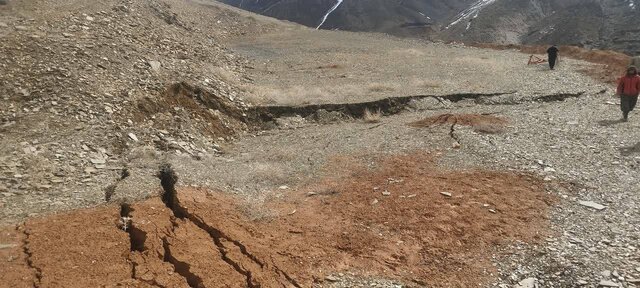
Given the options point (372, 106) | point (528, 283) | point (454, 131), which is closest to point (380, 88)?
point (372, 106)

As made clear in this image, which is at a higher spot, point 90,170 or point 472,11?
point 472,11

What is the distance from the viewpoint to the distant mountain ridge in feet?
205

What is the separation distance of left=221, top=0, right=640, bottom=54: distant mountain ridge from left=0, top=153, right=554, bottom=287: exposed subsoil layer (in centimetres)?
5489

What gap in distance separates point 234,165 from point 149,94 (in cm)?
391

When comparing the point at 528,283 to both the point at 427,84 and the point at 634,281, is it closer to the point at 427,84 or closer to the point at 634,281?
the point at 634,281

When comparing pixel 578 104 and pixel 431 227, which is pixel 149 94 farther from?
pixel 578 104

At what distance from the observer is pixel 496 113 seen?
1502 cm

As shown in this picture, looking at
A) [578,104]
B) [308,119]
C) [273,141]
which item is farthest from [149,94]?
[578,104]

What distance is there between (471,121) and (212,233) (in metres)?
8.73

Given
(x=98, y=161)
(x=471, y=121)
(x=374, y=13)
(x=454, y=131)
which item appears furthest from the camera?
(x=374, y=13)

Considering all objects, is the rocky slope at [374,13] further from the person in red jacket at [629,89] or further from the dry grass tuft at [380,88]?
the person in red jacket at [629,89]

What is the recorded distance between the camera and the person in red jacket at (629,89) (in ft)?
43.5

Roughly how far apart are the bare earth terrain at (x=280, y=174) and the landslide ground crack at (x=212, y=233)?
31 mm

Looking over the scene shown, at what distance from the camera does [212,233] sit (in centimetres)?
716
